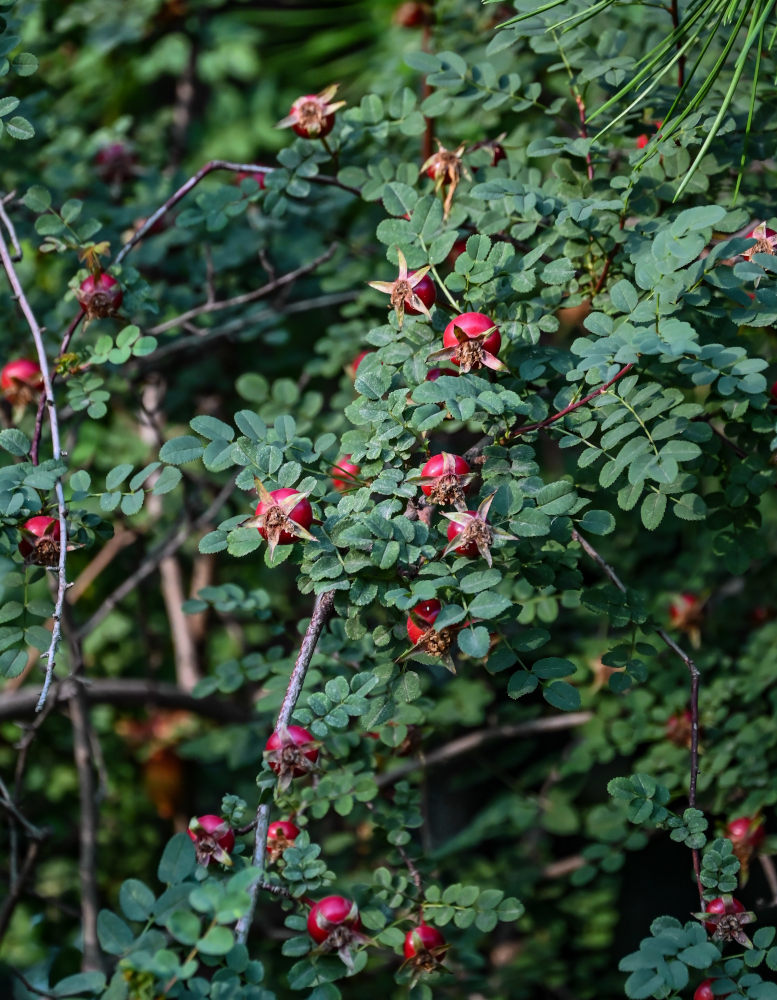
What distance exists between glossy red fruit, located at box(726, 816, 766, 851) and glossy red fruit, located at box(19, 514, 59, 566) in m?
0.90

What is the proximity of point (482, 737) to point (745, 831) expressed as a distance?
0.56m

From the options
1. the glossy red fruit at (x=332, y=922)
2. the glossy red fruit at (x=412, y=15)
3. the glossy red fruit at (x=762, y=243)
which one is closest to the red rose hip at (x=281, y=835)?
the glossy red fruit at (x=332, y=922)

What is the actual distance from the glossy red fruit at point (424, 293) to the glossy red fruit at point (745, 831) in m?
0.78

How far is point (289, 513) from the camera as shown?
86 cm

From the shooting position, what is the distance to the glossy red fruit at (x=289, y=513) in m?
0.87

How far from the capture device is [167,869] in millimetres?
805

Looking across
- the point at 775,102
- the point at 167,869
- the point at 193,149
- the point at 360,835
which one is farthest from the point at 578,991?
the point at 193,149

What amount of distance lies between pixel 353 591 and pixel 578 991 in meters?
1.23

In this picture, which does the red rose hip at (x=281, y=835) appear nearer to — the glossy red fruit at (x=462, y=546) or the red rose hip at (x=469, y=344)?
the glossy red fruit at (x=462, y=546)

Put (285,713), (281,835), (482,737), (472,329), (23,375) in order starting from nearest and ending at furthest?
(285,713), (472,329), (281,835), (23,375), (482,737)

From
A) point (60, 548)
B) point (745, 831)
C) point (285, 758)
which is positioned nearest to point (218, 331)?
point (60, 548)

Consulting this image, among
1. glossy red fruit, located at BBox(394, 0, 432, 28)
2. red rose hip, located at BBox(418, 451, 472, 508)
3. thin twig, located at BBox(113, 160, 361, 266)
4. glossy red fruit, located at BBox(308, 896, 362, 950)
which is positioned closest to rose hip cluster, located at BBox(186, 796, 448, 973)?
glossy red fruit, located at BBox(308, 896, 362, 950)


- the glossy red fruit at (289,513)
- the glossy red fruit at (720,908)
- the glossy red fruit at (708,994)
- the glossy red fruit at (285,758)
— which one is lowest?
the glossy red fruit at (708,994)

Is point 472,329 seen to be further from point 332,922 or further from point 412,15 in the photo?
point 412,15
